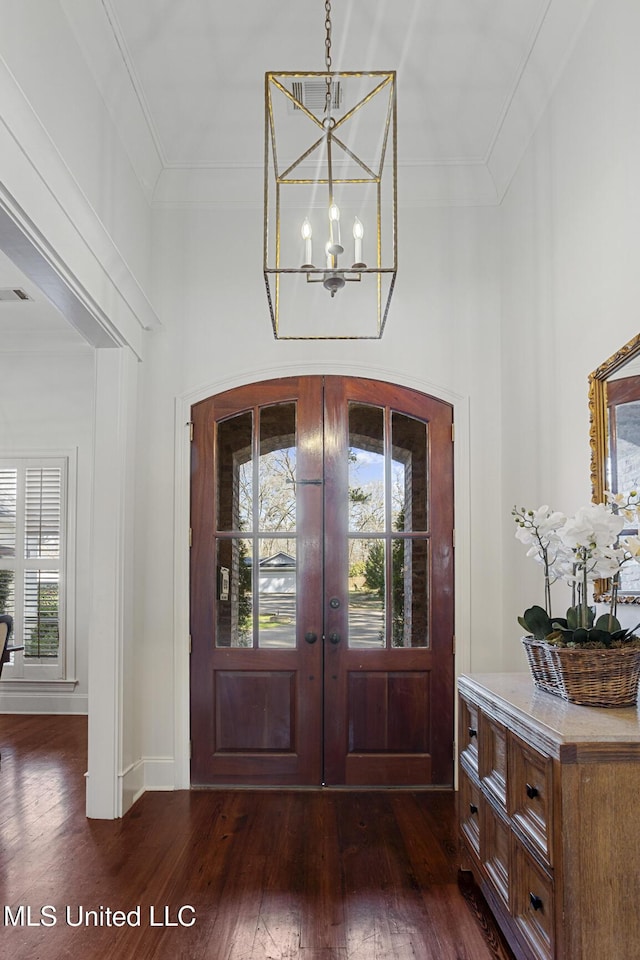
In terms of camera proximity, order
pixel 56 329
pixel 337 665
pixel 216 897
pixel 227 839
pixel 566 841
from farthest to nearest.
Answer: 1. pixel 56 329
2. pixel 337 665
3. pixel 227 839
4. pixel 216 897
5. pixel 566 841

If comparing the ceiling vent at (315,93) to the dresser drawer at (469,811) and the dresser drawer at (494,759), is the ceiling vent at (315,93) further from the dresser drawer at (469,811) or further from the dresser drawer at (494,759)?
the dresser drawer at (469,811)

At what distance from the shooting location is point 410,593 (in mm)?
4281

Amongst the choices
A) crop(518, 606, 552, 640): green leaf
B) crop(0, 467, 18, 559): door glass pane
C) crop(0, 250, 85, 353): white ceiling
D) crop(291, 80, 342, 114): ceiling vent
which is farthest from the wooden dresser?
crop(0, 467, 18, 559): door glass pane

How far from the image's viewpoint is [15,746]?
5.27m

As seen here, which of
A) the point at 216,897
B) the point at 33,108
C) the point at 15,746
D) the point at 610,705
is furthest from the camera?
the point at 15,746

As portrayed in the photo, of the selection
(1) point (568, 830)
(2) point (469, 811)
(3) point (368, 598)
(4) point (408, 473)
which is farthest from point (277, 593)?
(1) point (568, 830)

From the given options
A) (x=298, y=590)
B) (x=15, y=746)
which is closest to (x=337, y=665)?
(x=298, y=590)

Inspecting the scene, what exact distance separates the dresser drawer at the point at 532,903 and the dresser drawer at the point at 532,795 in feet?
0.21

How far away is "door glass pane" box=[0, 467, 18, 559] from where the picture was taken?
6.40 m

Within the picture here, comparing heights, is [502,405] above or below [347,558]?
above

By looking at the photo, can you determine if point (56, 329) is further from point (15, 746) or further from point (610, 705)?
point (610, 705)

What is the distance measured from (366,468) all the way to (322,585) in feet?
2.40

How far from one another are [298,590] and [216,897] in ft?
5.70

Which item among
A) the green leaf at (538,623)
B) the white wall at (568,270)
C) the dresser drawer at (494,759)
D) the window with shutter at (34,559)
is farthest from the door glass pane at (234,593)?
the window with shutter at (34,559)
